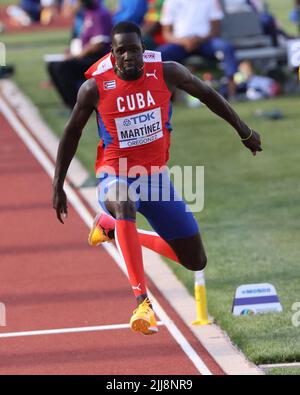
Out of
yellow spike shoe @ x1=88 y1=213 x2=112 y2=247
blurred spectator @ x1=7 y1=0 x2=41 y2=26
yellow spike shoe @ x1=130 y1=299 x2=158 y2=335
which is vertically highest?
blurred spectator @ x1=7 y1=0 x2=41 y2=26

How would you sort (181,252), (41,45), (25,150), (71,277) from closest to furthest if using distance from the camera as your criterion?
(181,252)
(71,277)
(25,150)
(41,45)

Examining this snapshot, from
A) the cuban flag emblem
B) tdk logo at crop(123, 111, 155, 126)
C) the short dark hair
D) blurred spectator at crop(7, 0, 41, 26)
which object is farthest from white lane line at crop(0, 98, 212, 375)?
blurred spectator at crop(7, 0, 41, 26)

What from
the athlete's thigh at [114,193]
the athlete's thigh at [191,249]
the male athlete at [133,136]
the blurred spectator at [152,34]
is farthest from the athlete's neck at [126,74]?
the blurred spectator at [152,34]

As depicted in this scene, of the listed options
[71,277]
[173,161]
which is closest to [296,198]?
[173,161]

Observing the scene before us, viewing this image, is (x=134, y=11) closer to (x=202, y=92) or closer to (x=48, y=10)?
(x=202, y=92)

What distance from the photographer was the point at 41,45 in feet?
84.4

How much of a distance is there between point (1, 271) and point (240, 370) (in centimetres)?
335

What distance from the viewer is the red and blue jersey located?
770cm

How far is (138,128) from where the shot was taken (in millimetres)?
7781

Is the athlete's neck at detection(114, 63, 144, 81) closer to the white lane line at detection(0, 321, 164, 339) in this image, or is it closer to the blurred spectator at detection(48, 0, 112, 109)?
the white lane line at detection(0, 321, 164, 339)

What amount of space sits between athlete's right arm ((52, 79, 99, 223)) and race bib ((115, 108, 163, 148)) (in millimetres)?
219

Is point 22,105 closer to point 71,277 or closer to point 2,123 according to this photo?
point 2,123

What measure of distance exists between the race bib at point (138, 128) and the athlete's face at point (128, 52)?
32cm

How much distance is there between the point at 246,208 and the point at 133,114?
183 inches
